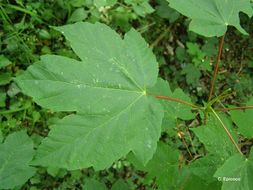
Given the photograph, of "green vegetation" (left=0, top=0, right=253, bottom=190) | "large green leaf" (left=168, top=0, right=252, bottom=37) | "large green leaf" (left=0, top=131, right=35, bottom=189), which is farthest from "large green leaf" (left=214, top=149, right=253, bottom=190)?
"large green leaf" (left=0, top=131, right=35, bottom=189)

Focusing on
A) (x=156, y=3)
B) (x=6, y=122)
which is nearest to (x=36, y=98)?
(x=6, y=122)

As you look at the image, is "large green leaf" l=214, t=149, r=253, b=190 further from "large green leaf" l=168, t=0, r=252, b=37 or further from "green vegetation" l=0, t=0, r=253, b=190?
"large green leaf" l=168, t=0, r=252, b=37

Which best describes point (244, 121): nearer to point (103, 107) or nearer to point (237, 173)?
point (237, 173)

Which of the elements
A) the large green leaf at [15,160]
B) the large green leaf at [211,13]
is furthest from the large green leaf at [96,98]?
the large green leaf at [15,160]

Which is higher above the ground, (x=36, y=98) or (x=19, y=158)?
(x=36, y=98)

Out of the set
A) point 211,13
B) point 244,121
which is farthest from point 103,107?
point 244,121

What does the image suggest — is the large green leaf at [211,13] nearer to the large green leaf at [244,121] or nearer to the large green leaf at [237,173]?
the large green leaf at [244,121]

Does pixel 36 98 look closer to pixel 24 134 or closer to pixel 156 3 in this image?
pixel 24 134
